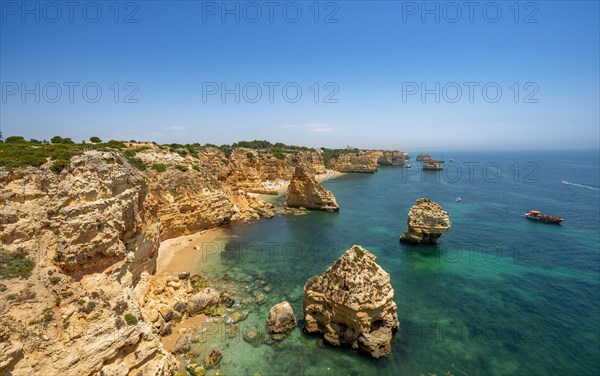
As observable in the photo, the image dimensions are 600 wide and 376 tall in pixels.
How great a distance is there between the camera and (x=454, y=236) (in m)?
41.7

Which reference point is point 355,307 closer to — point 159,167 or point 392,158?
point 159,167

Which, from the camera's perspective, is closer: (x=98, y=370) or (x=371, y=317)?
(x=98, y=370)

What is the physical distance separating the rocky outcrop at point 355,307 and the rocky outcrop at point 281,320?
1165mm

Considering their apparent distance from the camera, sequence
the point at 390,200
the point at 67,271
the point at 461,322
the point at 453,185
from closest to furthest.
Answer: the point at 67,271 → the point at 461,322 → the point at 390,200 → the point at 453,185

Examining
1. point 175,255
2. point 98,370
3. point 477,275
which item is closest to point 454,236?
point 477,275

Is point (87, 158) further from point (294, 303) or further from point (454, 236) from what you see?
point (454, 236)

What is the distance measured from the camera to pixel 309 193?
2243 inches

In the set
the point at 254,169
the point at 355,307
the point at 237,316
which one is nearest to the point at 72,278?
the point at 237,316

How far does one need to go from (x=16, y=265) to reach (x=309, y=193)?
153 feet

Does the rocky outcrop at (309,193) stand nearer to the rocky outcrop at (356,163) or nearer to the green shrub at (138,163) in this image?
the green shrub at (138,163)

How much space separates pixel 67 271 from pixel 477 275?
34721 mm

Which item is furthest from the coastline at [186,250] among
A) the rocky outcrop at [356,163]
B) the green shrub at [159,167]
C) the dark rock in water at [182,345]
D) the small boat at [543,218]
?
the rocky outcrop at [356,163]

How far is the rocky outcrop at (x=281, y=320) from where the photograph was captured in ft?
65.9

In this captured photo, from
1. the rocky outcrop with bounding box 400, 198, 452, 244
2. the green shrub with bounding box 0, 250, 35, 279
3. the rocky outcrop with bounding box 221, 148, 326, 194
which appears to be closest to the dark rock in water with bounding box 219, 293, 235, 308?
the green shrub with bounding box 0, 250, 35, 279
